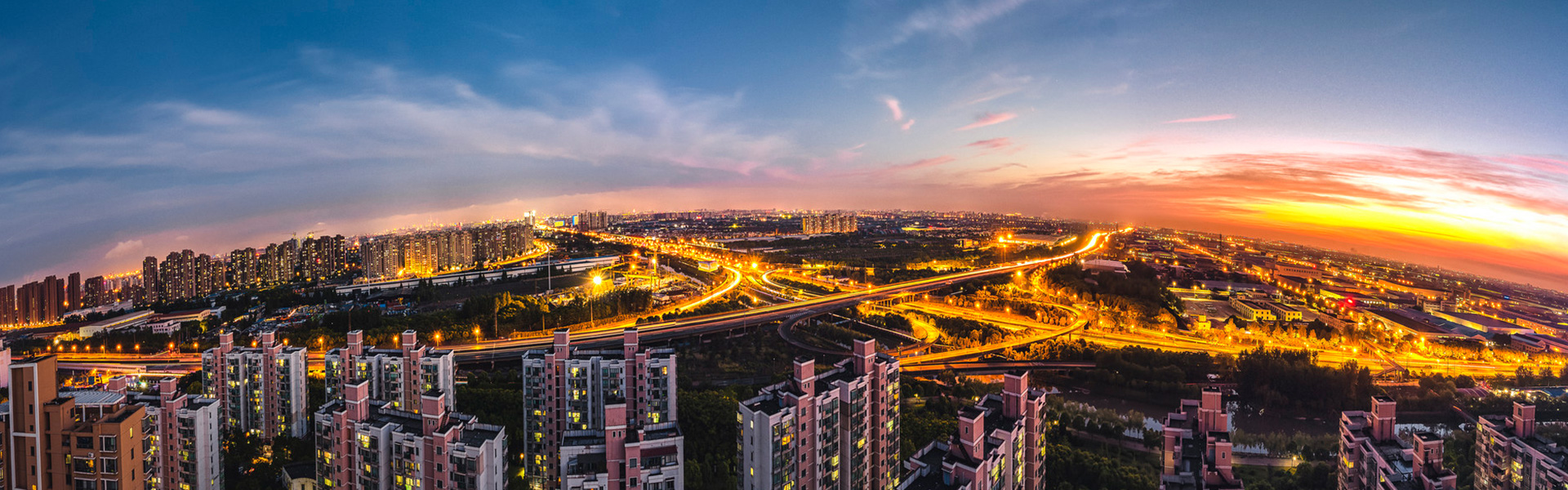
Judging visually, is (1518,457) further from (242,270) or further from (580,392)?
(242,270)

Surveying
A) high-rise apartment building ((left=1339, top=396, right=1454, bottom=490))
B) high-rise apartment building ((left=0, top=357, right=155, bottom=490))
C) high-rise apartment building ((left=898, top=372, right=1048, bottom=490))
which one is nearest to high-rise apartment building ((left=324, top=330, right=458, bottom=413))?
high-rise apartment building ((left=0, top=357, right=155, bottom=490))

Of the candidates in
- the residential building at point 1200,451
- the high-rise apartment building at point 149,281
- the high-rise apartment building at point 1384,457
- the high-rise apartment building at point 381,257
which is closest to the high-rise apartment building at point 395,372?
the residential building at point 1200,451

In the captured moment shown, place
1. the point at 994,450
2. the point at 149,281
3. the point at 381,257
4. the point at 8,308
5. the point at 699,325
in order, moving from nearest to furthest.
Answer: the point at 994,450 → the point at 8,308 → the point at 699,325 → the point at 149,281 → the point at 381,257

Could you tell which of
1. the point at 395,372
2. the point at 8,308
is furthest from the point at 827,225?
the point at 395,372

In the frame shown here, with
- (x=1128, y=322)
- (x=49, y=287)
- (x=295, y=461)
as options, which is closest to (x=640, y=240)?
(x=49, y=287)

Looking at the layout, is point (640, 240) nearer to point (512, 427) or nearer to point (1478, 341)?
point (512, 427)

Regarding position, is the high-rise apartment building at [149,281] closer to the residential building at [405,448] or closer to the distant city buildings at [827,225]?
the residential building at [405,448]
